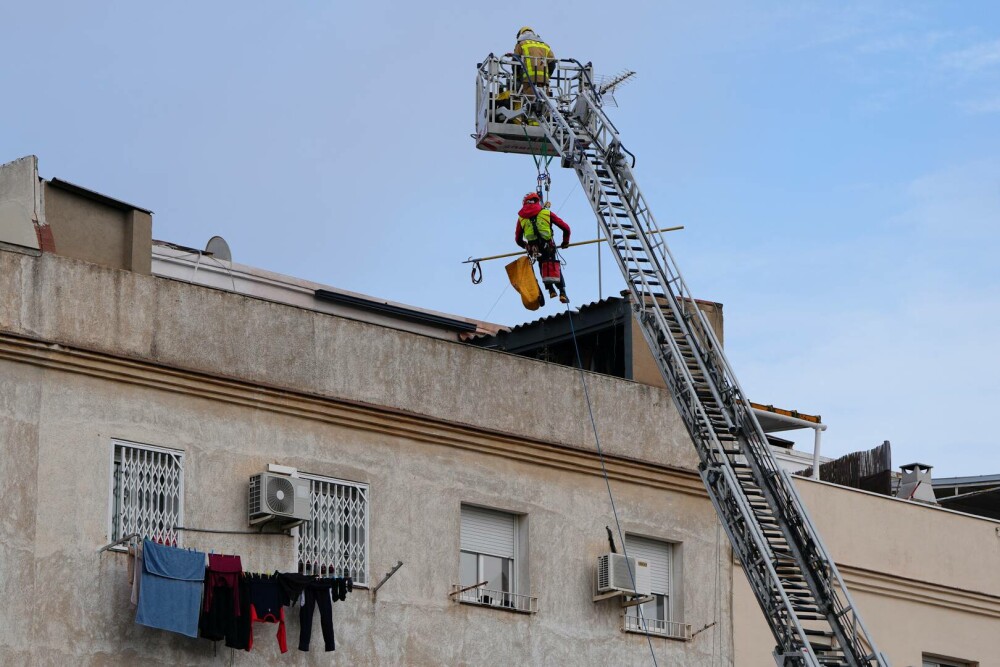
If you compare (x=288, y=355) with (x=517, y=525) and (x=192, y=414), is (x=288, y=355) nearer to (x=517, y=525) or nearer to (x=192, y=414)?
(x=192, y=414)

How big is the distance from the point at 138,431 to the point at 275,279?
8.77 meters

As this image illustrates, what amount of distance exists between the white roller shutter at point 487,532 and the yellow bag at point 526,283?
272 cm

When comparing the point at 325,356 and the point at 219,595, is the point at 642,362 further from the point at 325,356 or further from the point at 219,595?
the point at 219,595

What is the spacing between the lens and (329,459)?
74.1 ft

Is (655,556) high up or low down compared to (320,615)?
up

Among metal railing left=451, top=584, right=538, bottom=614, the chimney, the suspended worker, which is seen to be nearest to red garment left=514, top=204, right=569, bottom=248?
the suspended worker

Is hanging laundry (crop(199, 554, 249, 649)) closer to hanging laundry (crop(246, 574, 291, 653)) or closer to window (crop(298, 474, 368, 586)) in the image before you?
hanging laundry (crop(246, 574, 291, 653))

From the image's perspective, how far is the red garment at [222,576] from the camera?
67.9ft

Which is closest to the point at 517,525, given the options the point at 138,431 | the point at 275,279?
the point at 138,431

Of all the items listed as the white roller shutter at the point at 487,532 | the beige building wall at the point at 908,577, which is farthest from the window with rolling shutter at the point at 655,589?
the white roller shutter at the point at 487,532

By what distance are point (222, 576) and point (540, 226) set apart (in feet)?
19.8

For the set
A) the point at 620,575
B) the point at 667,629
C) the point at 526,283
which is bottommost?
the point at 667,629

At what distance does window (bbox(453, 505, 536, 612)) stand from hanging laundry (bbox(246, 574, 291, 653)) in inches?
112

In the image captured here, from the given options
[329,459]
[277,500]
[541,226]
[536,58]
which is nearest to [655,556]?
[541,226]
